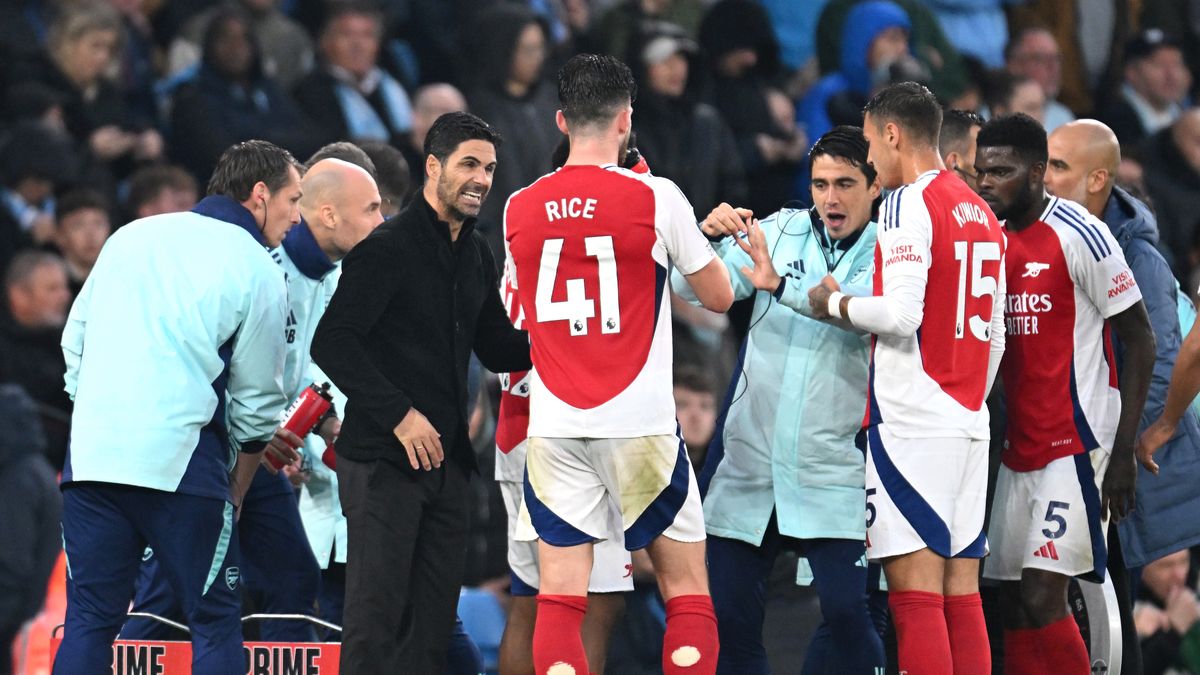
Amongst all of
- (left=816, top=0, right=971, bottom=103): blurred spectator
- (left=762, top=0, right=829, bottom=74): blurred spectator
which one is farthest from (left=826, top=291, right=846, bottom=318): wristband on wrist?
(left=762, top=0, right=829, bottom=74): blurred spectator

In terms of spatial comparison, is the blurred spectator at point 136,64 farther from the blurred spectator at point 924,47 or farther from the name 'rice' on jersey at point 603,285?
the name 'rice' on jersey at point 603,285

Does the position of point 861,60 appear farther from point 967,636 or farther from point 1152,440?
point 967,636

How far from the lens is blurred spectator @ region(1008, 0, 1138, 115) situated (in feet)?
48.6

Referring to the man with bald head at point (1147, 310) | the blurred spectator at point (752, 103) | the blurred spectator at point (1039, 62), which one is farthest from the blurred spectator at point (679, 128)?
the man with bald head at point (1147, 310)

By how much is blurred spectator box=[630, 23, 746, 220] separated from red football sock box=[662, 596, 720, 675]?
5.85m

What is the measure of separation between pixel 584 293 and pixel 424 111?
5611 millimetres

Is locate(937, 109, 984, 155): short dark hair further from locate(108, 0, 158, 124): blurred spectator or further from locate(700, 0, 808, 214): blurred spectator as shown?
locate(108, 0, 158, 124): blurred spectator

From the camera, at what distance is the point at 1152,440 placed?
731 cm

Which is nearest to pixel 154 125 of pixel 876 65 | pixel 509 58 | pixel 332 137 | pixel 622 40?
pixel 332 137

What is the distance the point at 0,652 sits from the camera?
32.7 feet

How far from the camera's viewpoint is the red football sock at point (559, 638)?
20.8 ft

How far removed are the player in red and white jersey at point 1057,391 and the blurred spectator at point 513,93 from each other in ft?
14.9

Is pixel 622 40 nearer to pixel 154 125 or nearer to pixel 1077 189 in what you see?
pixel 154 125

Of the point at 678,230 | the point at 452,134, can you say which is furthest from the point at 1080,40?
the point at 678,230
